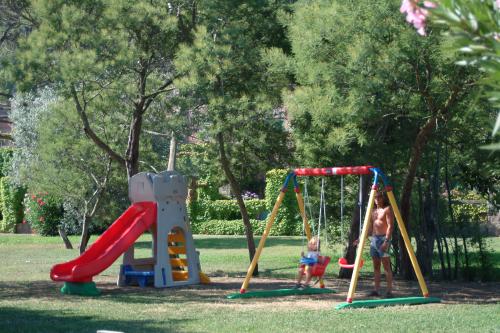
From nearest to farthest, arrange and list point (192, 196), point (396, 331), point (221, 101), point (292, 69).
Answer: point (396, 331), point (292, 69), point (221, 101), point (192, 196)

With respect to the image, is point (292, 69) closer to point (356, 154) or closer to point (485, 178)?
point (356, 154)

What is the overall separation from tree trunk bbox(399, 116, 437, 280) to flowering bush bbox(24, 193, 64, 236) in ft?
61.5

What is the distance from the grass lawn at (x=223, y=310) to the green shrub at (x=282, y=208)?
45.0 feet

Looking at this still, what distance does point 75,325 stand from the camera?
9438mm

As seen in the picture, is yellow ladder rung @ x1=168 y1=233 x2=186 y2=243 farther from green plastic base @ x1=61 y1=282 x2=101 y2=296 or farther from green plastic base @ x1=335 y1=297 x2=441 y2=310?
green plastic base @ x1=335 y1=297 x2=441 y2=310

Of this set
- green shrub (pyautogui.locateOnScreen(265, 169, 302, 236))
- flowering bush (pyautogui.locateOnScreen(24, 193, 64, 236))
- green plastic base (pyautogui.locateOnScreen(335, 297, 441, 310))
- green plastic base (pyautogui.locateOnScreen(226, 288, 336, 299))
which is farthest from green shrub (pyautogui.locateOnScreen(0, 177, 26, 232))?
green plastic base (pyautogui.locateOnScreen(335, 297, 441, 310))

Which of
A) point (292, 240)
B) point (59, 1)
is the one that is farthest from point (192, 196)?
point (59, 1)

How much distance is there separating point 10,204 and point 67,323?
2747 cm

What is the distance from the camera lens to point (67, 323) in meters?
9.66

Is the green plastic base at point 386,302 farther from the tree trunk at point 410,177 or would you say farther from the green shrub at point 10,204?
the green shrub at point 10,204

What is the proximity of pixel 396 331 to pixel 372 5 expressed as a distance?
4829 millimetres

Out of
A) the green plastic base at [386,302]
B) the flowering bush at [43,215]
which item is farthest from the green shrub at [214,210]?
the green plastic base at [386,302]

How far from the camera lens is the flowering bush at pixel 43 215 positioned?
32.2 metres

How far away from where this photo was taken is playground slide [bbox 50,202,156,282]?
1325 centimetres
